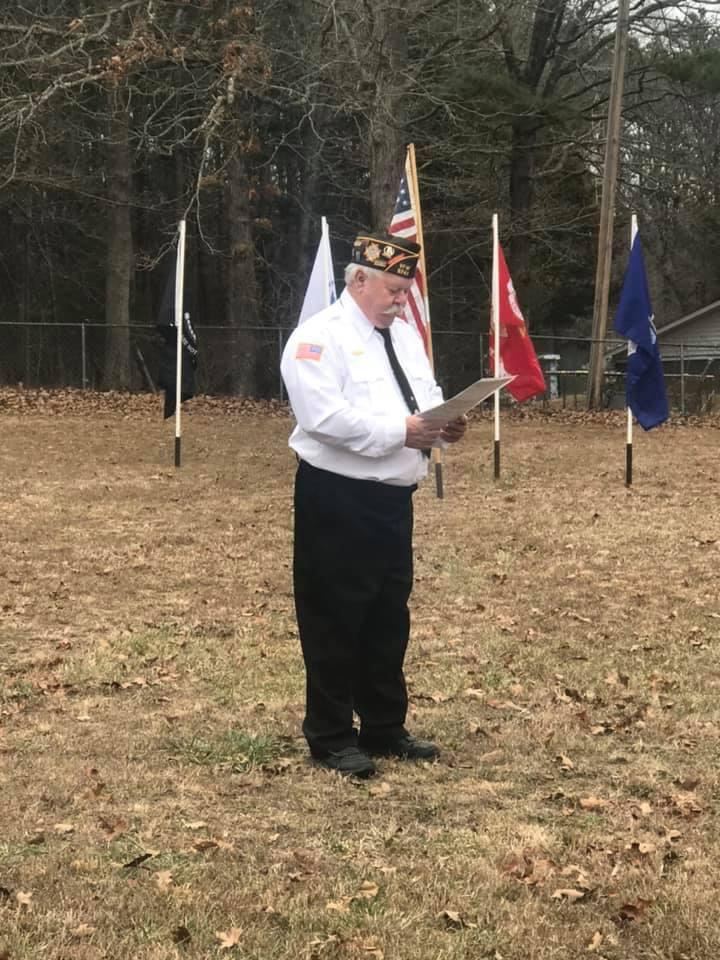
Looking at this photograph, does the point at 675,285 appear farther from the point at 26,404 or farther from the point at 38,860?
the point at 38,860

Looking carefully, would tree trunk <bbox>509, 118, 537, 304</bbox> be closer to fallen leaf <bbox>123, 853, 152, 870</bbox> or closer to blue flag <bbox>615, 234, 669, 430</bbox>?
blue flag <bbox>615, 234, 669, 430</bbox>

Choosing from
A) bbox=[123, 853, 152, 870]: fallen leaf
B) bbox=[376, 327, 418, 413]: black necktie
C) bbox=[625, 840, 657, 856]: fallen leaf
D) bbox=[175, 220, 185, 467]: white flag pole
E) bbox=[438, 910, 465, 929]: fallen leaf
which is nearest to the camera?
bbox=[438, 910, 465, 929]: fallen leaf

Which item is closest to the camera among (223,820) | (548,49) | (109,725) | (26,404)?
(223,820)

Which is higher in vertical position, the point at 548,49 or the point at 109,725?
the point at 548,49

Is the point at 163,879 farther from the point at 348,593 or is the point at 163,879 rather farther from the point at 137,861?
the point at 348,593

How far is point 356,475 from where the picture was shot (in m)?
4.66

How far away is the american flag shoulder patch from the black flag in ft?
38.9

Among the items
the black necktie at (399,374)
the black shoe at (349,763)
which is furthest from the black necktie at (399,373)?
the black shoe at (349,763)

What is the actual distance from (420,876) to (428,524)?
27.8 ft

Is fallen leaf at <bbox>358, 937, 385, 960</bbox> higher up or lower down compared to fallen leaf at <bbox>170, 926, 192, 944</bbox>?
higher up

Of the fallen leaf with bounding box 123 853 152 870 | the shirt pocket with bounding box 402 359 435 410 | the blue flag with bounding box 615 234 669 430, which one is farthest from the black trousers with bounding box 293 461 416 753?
the blue flag with bounding box 615 234 669 430

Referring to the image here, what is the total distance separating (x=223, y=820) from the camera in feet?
14.5

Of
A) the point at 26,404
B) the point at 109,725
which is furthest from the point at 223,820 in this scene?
the point at 26,404

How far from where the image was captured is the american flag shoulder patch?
4.54 m
